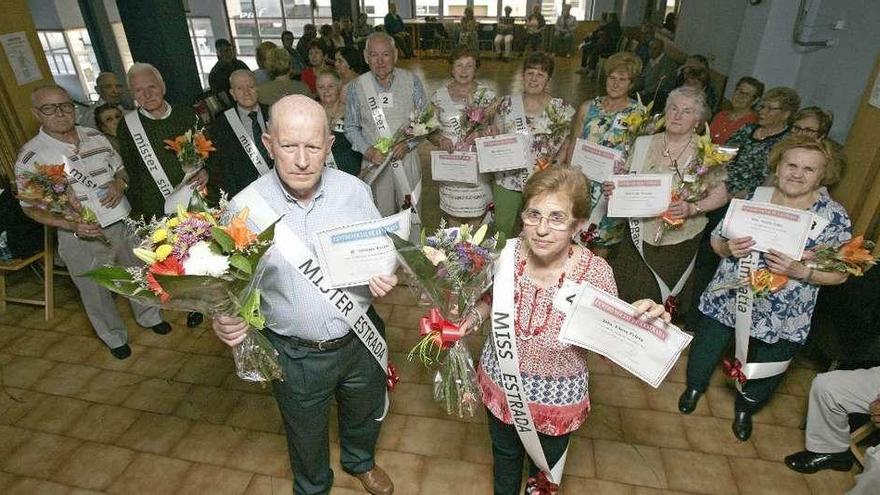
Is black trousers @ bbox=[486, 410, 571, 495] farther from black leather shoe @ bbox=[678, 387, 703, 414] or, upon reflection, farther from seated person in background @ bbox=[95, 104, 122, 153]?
seated person in background @ bbox=[95, 104, 122, 153]

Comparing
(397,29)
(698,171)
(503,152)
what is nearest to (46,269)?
(503,152)

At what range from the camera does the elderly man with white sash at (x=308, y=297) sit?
1690 mm

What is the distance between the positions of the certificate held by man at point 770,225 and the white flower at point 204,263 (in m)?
2.19

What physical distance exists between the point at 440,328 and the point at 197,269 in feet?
2.75

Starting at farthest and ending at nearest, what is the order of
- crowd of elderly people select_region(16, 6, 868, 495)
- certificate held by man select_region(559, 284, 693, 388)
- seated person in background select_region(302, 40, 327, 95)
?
seated person in background select_region(302, 40, 327, 95) < crowd of elderly people select_region(16, 6, 868, 495) < certificate held by man select_region(559, 284, 693, 388)

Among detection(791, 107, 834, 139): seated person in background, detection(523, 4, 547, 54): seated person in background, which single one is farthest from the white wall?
detection(523, 4, 547, 54): seated person in background

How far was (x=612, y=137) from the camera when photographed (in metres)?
3.11

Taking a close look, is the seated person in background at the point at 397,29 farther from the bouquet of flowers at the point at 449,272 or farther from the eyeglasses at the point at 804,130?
the bouquet of flowers at the point at 449,272

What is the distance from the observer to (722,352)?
274 centimetres

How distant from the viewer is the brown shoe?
2381mm

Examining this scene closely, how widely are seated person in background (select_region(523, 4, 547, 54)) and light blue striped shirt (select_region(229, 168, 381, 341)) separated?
14.2m

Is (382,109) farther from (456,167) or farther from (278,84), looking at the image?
(278,84)

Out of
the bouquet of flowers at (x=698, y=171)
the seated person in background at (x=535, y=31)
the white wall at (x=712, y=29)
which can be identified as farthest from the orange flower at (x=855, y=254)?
the seated person in background at (x=535, y=31)

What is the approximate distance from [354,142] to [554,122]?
1530mm
